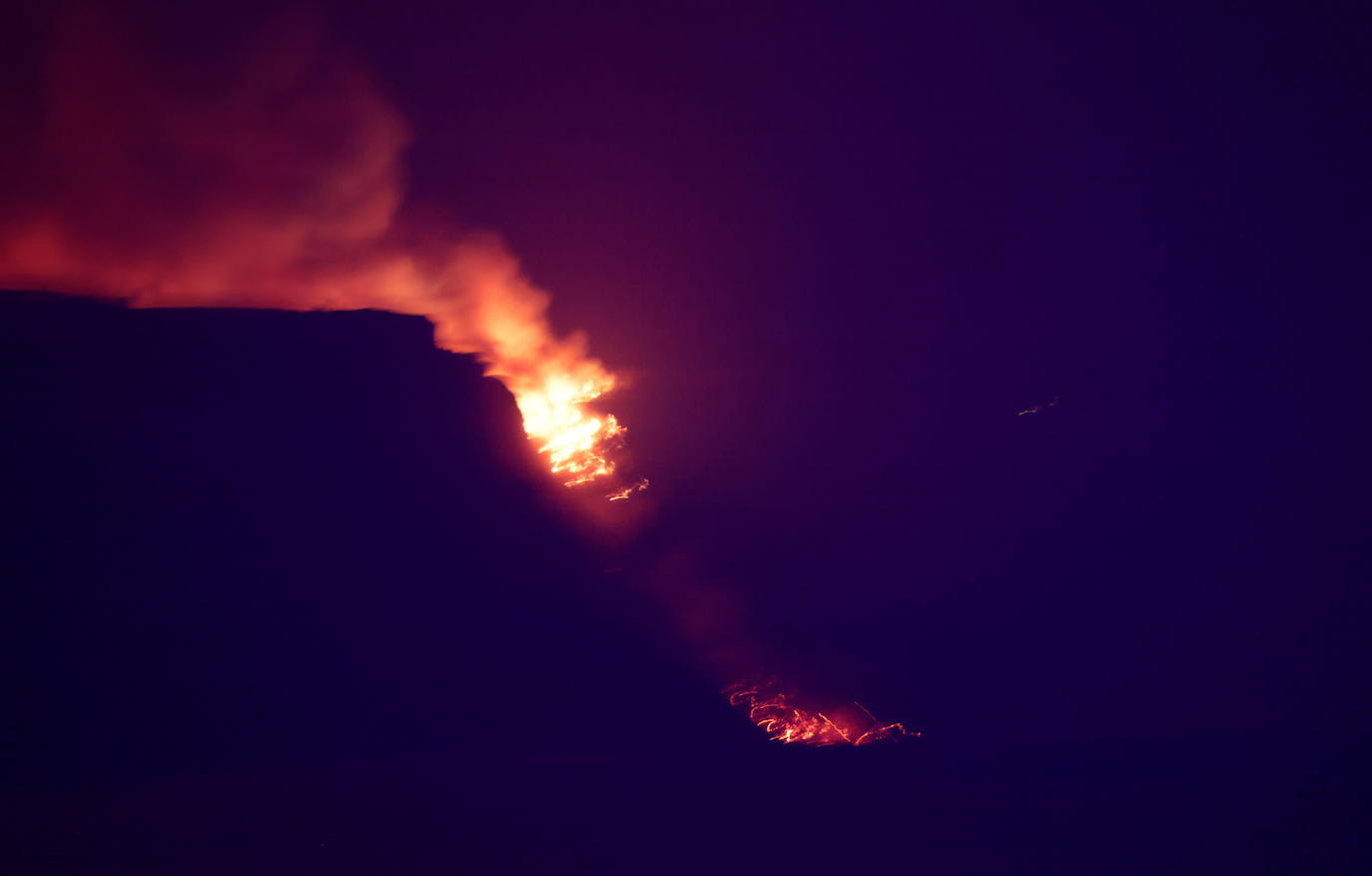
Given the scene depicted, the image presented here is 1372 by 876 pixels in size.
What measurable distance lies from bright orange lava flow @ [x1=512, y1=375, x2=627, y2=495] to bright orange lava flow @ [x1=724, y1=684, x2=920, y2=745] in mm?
992

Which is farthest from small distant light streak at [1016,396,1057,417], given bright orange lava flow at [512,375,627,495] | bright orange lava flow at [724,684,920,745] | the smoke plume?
the smoke plume

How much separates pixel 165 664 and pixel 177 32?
193cm

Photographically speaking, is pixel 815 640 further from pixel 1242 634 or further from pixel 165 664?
pixel 165 664

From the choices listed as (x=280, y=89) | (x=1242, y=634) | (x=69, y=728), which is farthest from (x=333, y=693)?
(x=1242, y=634)

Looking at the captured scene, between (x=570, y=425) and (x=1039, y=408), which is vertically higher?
(x=1039, y=408)

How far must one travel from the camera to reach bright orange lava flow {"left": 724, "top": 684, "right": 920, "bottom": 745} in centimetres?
276

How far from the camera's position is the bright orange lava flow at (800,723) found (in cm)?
276

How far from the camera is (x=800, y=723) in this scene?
2.76 m

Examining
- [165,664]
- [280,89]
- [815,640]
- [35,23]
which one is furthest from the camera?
[815,640]

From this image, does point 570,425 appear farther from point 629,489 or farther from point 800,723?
point 800,723

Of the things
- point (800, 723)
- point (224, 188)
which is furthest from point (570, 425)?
point (800, 723)

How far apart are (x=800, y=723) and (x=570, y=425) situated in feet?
4.49

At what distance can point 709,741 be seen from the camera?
2.77m

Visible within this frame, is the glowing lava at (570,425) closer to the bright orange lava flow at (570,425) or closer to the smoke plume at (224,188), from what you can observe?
the bright orange lava flow at (570,425)
